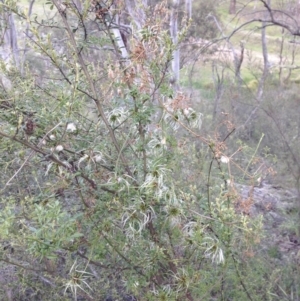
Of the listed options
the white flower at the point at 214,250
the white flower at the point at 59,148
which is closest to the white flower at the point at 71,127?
the white flower at the point at 59,148

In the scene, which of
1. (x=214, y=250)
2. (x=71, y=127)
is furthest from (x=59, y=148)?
(x=214, y=250)

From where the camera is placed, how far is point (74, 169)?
2.18 m

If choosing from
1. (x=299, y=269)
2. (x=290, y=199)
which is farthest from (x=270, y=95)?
(x=299, y=269)

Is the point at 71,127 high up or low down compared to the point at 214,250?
up

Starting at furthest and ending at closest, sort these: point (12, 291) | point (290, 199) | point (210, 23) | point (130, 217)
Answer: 1. point (210, 23)
2. point (290, 199)
3. point (12, 291)
4. point (130, 217)

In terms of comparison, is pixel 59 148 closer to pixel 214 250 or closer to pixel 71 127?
pixel 71 127

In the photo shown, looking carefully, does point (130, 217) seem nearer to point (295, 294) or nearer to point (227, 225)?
point (227, 225)

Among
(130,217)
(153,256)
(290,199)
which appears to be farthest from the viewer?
(290,199)

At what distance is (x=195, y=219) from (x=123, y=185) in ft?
1.51

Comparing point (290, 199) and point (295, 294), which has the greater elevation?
point (295, 294)

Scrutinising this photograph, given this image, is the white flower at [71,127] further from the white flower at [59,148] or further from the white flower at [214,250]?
the white flower at [214,250]

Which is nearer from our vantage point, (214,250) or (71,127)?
(71,127)

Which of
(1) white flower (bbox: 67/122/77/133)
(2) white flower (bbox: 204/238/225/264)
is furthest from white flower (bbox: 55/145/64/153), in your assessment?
(2) white flower (bbox: 204/238/225/264)

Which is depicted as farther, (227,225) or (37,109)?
(227,225)
